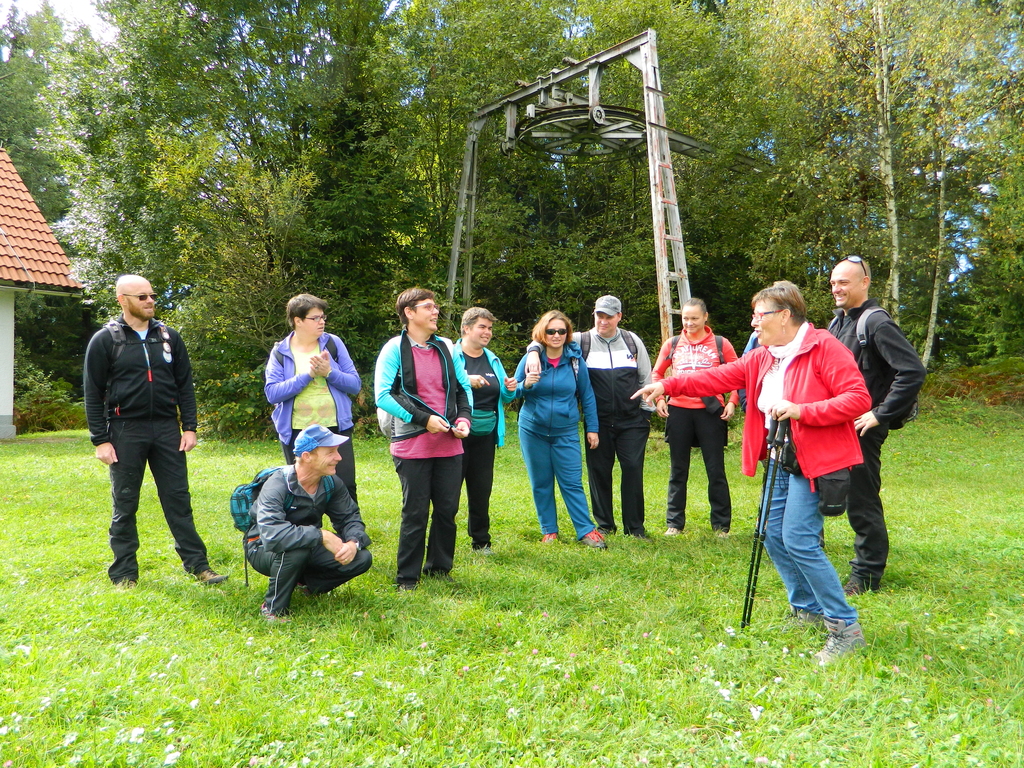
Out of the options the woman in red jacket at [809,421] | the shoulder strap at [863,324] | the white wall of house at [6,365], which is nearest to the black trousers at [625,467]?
the shoulder strap at [863,324]

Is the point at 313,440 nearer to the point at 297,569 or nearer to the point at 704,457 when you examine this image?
the point at 297,569

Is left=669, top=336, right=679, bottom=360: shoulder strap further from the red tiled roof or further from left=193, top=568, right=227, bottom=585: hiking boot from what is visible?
the red tiled roof

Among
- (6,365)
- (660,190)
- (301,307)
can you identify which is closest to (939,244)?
(660,190)

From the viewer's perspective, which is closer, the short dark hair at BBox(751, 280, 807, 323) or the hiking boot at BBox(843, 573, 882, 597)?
the short dark hair at BBox(751, 280, 807, 323)

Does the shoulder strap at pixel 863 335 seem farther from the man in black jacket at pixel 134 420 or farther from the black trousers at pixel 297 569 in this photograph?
the man in black jacket at pixel 134 420

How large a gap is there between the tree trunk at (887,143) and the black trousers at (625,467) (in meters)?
12.0

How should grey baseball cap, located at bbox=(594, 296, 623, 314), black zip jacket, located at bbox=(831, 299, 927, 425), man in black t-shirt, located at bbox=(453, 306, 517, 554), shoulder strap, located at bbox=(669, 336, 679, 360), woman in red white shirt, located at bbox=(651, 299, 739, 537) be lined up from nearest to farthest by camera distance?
black zip jacket, located at bbox=(831, 299, 927, 425), man in black t-shirt, located at bbox=(453, 306, 517, 554), grey baseball cap, located at bbox=(594, 296, 623, 314), woman in red white shirt, located at bbox=(651, 299, 739, 537), shoulder strap, located at bbox=(669, 336, 679, 360)

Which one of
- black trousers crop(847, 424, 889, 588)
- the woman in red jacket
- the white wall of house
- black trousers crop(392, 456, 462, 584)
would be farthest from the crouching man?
the white wall of house

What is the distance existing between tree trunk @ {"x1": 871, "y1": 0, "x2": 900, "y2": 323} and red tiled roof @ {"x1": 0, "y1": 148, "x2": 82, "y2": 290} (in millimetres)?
17538

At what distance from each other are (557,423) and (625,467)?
0.75 metres

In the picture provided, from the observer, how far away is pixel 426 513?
15.5ft

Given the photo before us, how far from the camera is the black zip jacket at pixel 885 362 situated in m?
4.17

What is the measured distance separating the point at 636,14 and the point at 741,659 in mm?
17207

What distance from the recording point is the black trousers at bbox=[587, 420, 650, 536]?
20.0ft
